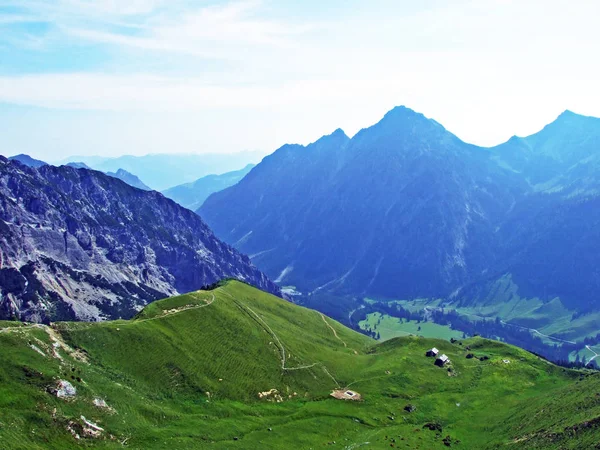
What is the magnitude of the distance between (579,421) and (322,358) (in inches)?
3488

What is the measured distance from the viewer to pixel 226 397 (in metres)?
151

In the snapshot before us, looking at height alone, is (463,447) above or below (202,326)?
below

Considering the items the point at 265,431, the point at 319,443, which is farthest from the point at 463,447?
the point at 265,431

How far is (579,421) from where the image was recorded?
13562 cm

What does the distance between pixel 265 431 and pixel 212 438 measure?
16.5 m

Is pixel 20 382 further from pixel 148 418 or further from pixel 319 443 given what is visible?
pixel 319 443

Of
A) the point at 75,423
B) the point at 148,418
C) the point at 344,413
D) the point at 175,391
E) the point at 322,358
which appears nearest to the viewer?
the point at 75,423

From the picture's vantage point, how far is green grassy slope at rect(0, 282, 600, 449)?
11500 centimetres

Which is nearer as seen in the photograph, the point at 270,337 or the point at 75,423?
the point at 75,423

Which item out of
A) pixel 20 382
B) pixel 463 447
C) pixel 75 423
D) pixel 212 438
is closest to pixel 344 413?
pixel 463 447

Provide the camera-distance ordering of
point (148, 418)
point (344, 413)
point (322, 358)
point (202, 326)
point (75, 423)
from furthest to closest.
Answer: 1. point (322, 358)
2. point (202, 326)
3. point (344, 413)
4. point (148, 418)
5. point (75, 423)

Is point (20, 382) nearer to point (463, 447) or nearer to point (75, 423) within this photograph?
point (75, 423)

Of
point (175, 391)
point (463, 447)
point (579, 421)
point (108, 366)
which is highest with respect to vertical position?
point (108, 366)

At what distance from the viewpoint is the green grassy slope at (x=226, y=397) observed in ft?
377
